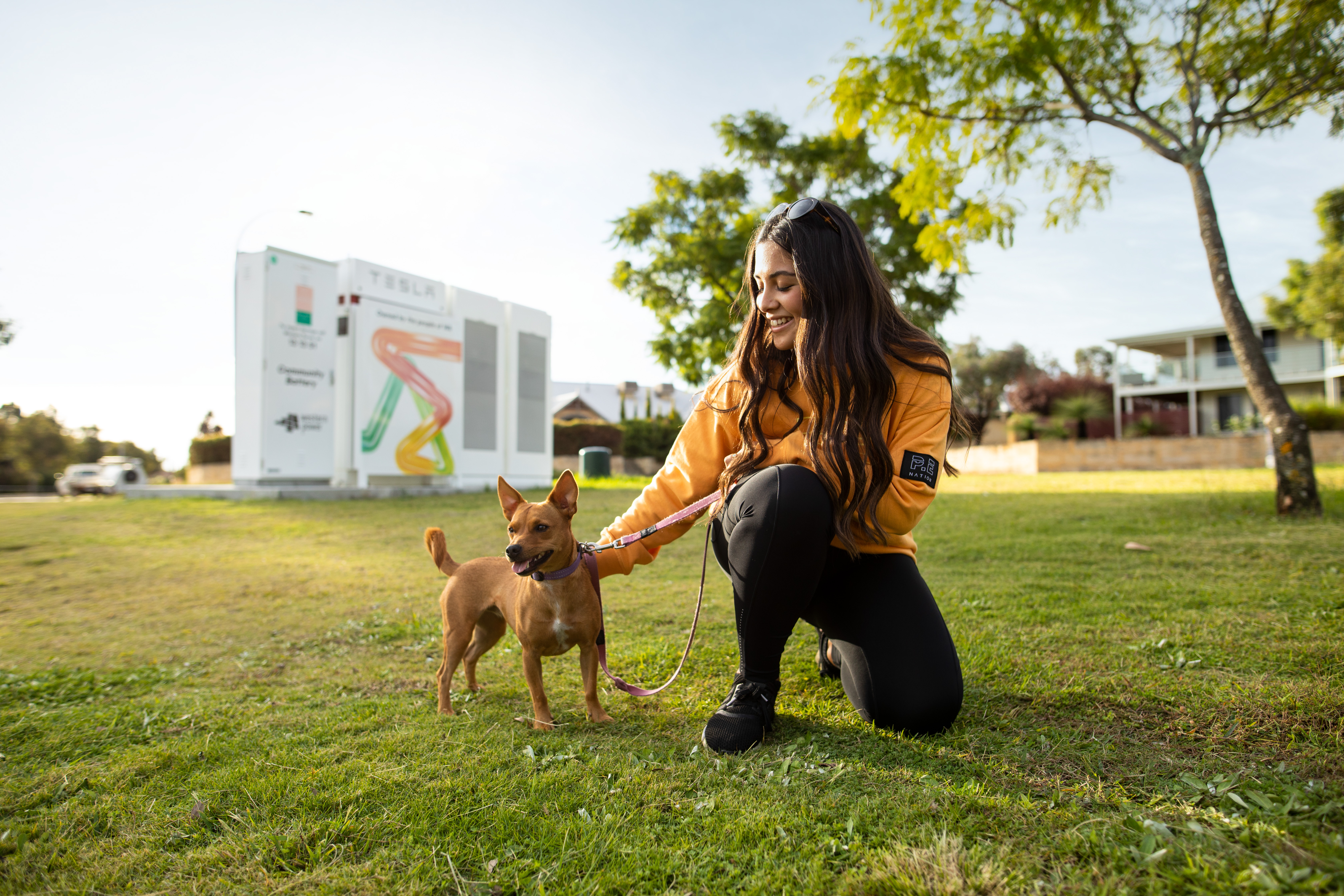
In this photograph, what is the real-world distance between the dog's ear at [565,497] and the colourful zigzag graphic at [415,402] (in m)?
11.5

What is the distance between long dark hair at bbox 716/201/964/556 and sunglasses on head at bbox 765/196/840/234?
0.01 meters

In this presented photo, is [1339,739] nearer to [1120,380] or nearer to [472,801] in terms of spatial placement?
[472,801]

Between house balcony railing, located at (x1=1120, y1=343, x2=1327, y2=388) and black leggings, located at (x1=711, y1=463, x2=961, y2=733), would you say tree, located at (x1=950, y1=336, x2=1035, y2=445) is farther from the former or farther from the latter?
black leggings, located at (x1=711, y1=463, x2=961, y2=733)

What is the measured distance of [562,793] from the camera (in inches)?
70.2

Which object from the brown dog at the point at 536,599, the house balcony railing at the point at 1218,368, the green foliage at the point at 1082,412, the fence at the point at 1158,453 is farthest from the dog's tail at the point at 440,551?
the house balcony railing at the point at 1218,368

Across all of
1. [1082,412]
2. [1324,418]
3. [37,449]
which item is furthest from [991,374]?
[37,449]

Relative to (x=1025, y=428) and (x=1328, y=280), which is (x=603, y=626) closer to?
(x=1328, y=280)

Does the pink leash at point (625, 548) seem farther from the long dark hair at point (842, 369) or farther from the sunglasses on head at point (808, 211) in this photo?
the sunglasses on head at point (808, 211)

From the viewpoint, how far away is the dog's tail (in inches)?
104

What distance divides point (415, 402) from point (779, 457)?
1214 centimetres

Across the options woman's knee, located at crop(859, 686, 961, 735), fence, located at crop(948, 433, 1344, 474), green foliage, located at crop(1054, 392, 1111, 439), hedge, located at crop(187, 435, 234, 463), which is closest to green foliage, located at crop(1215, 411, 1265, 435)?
fence, located at crop(948, 433, 1344, 474)

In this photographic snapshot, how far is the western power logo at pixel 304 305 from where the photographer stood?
39.1 ft

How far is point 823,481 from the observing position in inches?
86.4

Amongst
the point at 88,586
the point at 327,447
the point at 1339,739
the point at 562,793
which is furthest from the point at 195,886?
the point at 327,447
